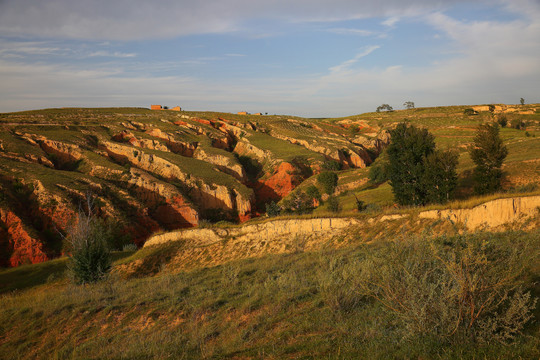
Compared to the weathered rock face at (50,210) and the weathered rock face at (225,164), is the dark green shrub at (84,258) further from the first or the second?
the weathered rock face at (225,164)

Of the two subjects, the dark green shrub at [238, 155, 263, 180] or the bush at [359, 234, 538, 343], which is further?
the dark green shrub at [238, 155, 263, 180]

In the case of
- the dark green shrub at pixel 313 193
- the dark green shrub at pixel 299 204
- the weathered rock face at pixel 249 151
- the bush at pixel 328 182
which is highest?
the weathered rock face at pixel 249 151

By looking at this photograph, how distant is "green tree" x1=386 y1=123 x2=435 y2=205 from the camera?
30266 mm

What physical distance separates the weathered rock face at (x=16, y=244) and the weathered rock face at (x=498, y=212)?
136 ft

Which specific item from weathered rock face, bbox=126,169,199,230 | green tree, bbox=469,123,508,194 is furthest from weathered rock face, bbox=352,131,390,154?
green tree, bbox=469,123,508,194

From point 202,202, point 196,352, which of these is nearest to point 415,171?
point 196,352

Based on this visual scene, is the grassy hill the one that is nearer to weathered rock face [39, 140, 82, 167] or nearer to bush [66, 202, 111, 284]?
weathered rock face [39, 140, 82, 167]

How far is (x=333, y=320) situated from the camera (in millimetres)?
6637

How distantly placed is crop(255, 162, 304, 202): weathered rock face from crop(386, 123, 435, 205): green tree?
30.6 meters

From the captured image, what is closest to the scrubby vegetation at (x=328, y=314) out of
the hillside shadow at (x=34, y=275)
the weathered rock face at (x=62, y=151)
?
the hillside shadow at (x=34, y=275)

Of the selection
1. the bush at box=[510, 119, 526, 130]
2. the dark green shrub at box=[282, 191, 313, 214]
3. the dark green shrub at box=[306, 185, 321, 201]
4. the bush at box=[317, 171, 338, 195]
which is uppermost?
the bush at box=[510, 119, 526, 130]

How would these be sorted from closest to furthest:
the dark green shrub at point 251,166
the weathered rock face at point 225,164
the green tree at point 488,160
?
1. the green tree at point 488,160
2. the weathered rock face at point 225,164
3. the dark green shrub at point 251,166

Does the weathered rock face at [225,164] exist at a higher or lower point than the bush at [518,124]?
lower

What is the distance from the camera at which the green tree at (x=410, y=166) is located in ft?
99.3
